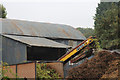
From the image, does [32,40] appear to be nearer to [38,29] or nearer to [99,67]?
[38,29]

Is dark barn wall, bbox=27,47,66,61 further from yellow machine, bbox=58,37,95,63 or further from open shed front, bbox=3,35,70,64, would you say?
yellow machine, bbox=58,37,95,63

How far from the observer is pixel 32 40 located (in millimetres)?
23688

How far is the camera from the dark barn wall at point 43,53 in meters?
23.5

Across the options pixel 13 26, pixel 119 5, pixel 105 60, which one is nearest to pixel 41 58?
pixel 13 26

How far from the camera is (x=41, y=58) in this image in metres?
24.6

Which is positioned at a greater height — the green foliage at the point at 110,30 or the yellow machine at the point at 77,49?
the green foliage at the point at 110,30

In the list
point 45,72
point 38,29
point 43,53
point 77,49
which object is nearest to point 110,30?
point 38,29

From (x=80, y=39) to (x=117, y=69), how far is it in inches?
893

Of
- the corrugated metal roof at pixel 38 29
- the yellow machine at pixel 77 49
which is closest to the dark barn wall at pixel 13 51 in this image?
the corrugated metal roof at pixel 38 29

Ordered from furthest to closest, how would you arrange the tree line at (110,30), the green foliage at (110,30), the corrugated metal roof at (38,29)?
the green foliage at (110,30)
the tree line at (110,30)
the corrugated metal roof at (38,29)

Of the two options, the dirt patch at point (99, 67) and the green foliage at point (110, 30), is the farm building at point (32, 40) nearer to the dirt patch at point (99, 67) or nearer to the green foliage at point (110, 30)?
the green foliage at point (110, 30)

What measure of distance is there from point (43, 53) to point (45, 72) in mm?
11767

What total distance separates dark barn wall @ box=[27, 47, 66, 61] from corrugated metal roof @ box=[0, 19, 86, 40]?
4.32 meters

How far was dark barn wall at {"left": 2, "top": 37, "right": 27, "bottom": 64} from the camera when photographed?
2188 centimetres
